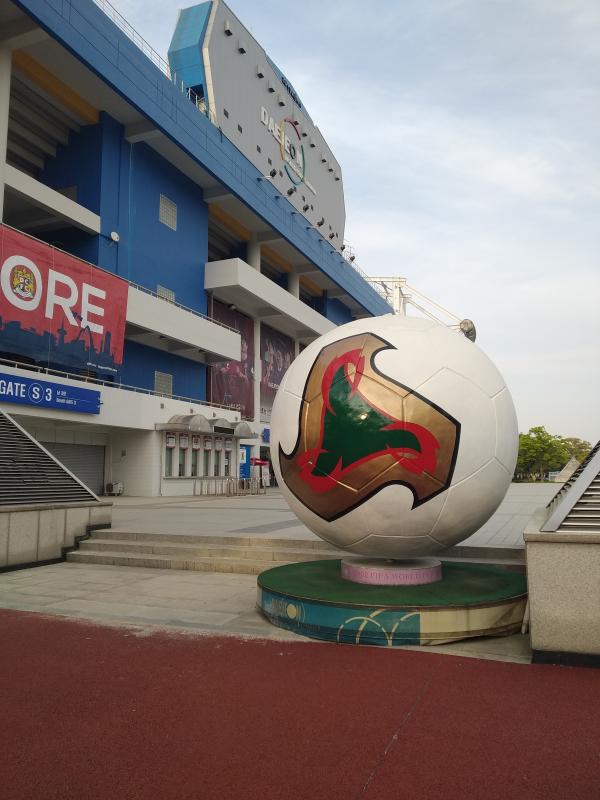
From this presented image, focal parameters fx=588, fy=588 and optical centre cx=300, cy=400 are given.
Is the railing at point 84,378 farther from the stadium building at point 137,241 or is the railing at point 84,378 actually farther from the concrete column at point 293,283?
the concrete column at point 293,283

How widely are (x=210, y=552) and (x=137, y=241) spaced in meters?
23.1

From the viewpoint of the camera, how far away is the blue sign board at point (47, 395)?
20062mm

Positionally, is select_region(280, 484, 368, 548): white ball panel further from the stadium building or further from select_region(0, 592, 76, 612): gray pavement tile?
the stadium building

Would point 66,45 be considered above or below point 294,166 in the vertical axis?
→ below

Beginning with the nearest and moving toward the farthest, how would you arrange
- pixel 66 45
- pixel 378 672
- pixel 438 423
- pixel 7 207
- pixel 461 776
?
pixel 461 776
pixel 378 672
pixel 438 423
pixel 66 45
pixel 7 207

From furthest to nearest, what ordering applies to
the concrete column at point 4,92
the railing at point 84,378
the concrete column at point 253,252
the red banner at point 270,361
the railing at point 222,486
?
the red banner at point 270,361 < the concrete column at point 253,252 < the railing at point 222,486 < the concrete column at point 4,92 < the railing at point 84,378

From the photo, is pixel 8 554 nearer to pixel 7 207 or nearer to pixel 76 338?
pixel 76 338

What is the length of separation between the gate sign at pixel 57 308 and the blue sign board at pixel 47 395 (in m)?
1.33

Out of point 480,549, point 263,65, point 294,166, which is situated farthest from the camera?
point 294,166

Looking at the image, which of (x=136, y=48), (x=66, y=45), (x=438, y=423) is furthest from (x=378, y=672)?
(x=136, y=48)

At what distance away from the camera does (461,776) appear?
302 cm

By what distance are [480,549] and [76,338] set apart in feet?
65.2

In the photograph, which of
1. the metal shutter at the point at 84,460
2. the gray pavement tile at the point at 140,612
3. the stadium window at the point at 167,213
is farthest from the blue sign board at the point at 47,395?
the gray pavement tile at the point at 140,612

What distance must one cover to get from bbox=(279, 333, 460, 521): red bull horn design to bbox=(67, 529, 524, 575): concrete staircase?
3.31 metres
